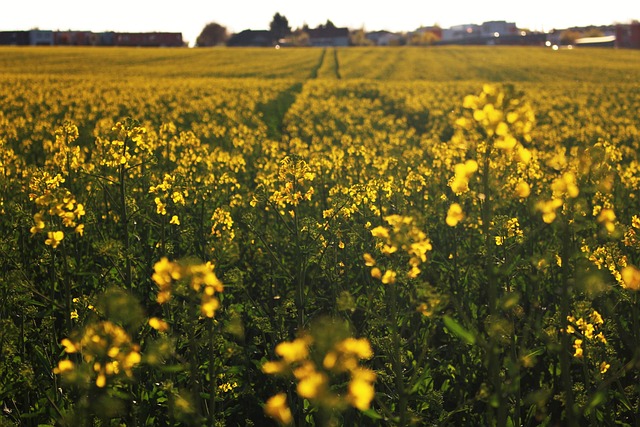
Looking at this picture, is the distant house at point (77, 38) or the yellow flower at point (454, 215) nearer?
the yellow flower at point (454, 215)

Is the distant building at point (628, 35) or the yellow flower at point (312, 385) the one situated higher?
the distant building at point (628, 35)

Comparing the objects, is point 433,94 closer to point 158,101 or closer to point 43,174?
point 158,101

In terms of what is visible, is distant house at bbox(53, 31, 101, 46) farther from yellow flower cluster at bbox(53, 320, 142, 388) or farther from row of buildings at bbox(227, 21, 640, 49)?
yellow flower cluster at bbox(53, 320, 142, 388)

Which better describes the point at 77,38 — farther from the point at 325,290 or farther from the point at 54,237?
the point at 54,237

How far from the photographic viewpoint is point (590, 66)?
133 feet

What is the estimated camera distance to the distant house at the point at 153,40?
10150 centimetres

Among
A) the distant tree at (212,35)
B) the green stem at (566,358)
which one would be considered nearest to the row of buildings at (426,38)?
the distant tree at (212,35)

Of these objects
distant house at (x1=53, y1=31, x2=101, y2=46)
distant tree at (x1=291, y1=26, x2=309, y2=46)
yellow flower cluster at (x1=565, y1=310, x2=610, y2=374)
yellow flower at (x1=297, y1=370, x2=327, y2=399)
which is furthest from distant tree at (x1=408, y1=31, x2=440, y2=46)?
yellow flower at (x1=297, y1=370, x2=327, y2=399)

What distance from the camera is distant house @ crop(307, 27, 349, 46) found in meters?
116

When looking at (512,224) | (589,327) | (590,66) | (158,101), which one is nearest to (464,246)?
(512,224)

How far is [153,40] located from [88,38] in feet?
37.3

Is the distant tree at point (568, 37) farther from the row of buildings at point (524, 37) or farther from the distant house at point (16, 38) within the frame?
the distant house at point (16, 38)

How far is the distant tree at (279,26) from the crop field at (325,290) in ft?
361

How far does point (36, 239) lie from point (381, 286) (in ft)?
9.28
